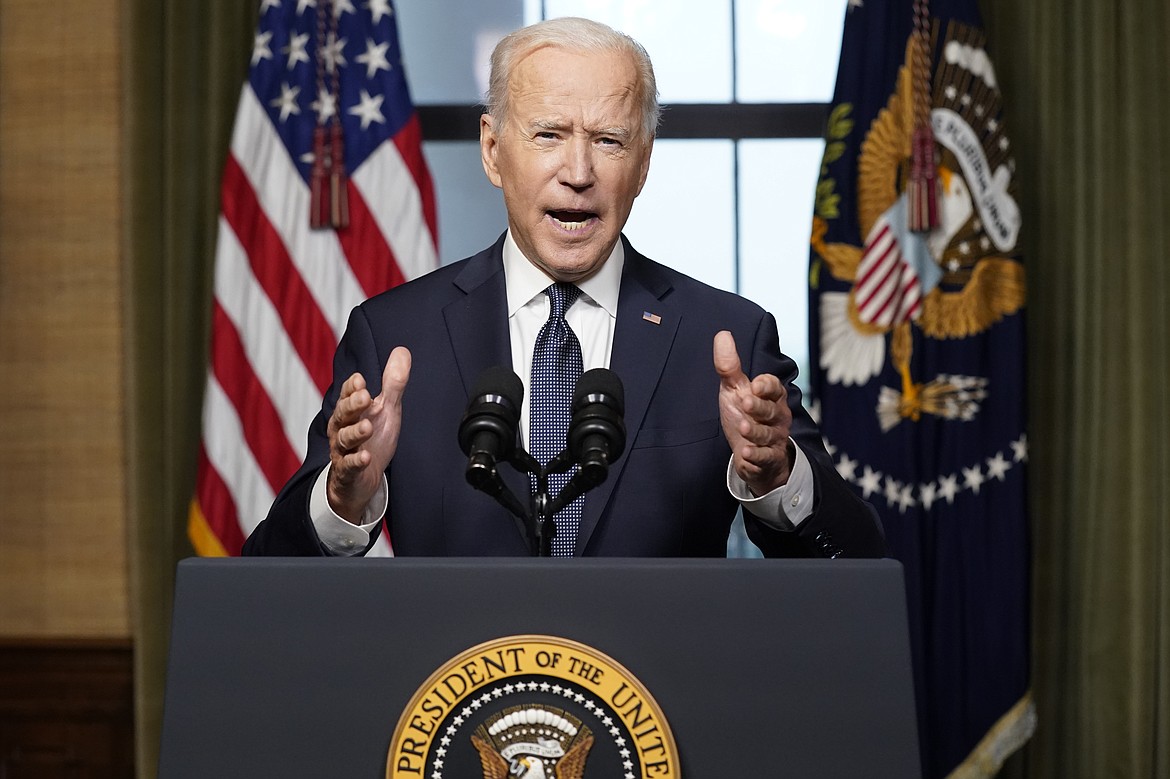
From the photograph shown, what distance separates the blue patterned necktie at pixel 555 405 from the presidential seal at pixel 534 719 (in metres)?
0.66


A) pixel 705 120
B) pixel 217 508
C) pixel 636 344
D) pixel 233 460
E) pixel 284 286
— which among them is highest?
pixel 705 120

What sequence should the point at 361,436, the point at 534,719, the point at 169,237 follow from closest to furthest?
the point at 534,719
the point at 361,436
the point at 169,237

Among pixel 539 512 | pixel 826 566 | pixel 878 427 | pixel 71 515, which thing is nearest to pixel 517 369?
pixel 539 512

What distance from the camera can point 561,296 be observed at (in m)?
1.82

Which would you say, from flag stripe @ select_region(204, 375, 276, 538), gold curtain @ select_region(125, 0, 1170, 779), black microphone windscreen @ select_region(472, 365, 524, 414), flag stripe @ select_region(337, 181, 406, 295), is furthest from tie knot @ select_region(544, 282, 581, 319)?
gold curtain @ select_region(125, 0, 1170, 779)

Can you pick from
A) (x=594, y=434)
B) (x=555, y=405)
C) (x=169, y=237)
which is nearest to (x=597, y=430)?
(x=594, y=434)

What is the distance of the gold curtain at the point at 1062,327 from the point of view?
11.7 feet

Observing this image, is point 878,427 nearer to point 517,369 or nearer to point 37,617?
point 517,369

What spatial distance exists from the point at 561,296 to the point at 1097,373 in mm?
2316

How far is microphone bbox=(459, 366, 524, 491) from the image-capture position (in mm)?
1106

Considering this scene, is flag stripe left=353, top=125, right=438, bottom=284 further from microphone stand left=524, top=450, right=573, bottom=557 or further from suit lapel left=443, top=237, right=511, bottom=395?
microphone stand left=524, top=450, right=573, bottom=557

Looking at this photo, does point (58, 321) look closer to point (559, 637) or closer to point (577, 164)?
point (577, 164)

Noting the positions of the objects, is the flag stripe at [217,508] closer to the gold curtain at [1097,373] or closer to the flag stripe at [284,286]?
the flag stripe at [284,286]

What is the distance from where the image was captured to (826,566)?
3.43 feet
